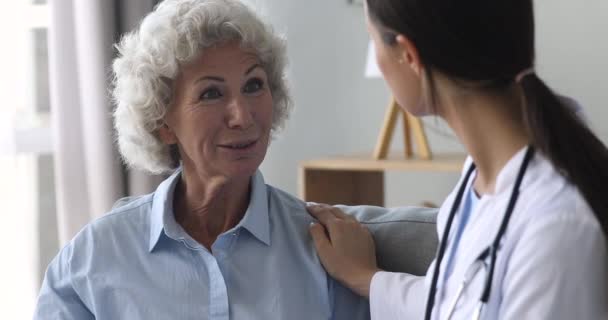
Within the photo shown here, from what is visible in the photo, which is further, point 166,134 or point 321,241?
point 166,134

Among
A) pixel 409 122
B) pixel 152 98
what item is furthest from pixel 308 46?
pixel 152 98

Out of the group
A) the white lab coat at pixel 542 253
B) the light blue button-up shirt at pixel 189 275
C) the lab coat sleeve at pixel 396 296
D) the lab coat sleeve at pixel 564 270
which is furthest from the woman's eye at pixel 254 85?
the lab coat sleeve at pixel 564 270

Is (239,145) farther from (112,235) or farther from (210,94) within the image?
(112,235)

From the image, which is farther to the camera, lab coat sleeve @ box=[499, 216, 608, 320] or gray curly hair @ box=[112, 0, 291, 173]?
gray curly hair @ box=[112, 0, 291, 173]

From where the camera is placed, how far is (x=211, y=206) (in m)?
1.70

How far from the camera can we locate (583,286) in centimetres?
90

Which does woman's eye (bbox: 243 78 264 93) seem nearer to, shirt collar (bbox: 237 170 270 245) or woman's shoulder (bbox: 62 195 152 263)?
shirt collar (bbox: 237 170 270 245)

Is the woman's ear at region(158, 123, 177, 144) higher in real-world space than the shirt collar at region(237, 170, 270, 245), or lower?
Result: higher

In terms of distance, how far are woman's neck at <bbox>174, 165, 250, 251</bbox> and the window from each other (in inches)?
48.9

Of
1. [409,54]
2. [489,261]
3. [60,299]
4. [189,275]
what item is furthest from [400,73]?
[60,299]

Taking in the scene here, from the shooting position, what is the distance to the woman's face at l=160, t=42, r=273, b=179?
1.64 meters

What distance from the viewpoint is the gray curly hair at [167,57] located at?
5.37 ft

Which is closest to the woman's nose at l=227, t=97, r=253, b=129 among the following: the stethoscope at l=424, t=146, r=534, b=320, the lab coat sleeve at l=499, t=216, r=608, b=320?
the stethoscope at l=424, t=146, r=534, b=320

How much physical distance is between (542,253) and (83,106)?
2.23 metres
